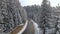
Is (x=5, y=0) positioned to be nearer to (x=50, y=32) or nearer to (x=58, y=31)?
(x=58, y=31)

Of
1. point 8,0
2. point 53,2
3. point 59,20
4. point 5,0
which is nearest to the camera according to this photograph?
point 5,0

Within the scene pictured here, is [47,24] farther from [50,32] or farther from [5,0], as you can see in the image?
[5,0]

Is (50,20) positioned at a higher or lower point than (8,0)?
lower

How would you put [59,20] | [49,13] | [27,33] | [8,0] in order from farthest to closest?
[49,13]
[59,20]
[8,0]
[27,33]

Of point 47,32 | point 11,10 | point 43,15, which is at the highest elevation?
point 11,10

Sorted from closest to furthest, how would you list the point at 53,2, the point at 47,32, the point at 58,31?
1. the point at 58,31
2. the point at 47,32
3. the point at 53,2

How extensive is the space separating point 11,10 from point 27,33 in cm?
774

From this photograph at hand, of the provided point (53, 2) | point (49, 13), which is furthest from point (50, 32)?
point (53, 2)

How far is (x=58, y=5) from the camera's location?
49.0 m

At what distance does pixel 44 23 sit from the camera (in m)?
35.3

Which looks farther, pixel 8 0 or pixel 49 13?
pixel 49 13

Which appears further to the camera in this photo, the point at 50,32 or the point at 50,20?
the point at 50,20

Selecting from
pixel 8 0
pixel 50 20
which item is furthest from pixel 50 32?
pixel 8 0

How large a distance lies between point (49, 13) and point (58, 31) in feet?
37.9
